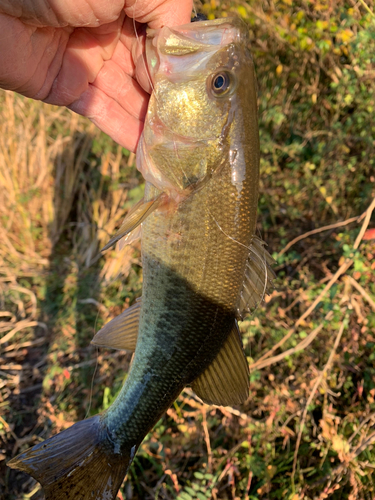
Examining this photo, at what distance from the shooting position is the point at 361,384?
2.57 meters

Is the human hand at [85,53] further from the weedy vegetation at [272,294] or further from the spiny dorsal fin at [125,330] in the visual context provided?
the weedy vegetation at [272,294]

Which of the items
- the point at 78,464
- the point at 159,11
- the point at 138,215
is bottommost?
the point at 78,464

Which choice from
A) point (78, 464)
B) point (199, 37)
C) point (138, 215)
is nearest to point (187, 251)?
point (138, 215)

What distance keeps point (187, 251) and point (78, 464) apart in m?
1.07

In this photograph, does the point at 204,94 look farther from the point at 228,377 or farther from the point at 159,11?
the point at 228,377

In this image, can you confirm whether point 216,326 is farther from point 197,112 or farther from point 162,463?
point 162,463

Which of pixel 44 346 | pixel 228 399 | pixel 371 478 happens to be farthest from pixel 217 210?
pixel 44 346

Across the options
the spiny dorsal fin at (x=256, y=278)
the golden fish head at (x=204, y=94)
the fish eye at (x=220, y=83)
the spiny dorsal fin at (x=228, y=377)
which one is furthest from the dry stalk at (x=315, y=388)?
the fish eye at (x=220, y=83)

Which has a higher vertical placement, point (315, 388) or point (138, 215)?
point (138, 215)

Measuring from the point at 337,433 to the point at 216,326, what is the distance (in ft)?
5.15

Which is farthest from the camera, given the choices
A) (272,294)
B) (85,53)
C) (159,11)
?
(272,294)

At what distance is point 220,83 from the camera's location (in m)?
1.47

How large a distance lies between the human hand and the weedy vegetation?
136 centimetres

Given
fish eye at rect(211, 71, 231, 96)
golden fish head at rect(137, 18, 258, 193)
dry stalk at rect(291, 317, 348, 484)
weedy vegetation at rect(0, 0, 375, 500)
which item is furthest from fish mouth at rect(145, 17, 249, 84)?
dry stalk at rect(291, 317, 348, 484)
